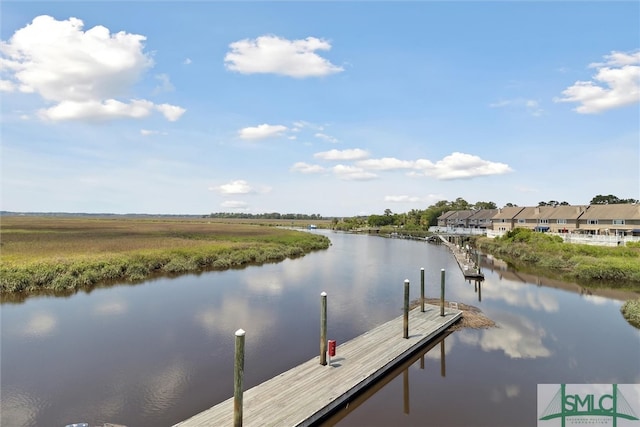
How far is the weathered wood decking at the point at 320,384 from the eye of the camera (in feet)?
30.1

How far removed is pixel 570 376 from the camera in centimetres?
1351

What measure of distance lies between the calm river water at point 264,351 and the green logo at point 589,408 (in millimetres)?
655

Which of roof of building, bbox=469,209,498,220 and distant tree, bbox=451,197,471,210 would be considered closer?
roof of building, bbox=469,209,498,220

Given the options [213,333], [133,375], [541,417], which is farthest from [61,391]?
[541,417]

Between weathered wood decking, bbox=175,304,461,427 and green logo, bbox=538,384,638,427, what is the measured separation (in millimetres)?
5006

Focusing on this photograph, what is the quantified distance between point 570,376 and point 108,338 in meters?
20.4

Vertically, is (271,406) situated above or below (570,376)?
above

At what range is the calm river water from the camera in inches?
437

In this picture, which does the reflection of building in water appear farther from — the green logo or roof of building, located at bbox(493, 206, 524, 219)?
roof of building, located at bbox(493, 206, 524, 219)

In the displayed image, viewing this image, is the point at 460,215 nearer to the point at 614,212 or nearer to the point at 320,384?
the point at 614,212

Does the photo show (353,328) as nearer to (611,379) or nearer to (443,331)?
(443,331)

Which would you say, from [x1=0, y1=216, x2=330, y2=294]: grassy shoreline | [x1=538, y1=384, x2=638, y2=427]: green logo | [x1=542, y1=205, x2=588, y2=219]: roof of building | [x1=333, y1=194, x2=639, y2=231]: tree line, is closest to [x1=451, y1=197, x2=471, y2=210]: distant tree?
[x1=333, y1=194, x2=639, y2=231]: tree line

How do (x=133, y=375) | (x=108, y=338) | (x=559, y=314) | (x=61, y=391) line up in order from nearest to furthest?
(x=61, y=391), (x=133, y=375), (x=108, y=338), (x=559, y=314)

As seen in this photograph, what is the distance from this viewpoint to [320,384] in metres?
11.0
